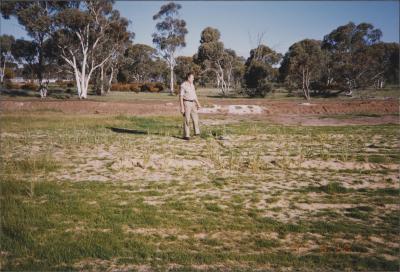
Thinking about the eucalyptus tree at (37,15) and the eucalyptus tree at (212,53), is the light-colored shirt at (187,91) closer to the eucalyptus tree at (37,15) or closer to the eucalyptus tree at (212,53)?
the eucalyptus tree at (37,15)

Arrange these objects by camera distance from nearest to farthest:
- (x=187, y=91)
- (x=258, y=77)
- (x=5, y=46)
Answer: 1. (x=187, y=91)
2. (x=258, y=77)
3. (x=5, y=46)

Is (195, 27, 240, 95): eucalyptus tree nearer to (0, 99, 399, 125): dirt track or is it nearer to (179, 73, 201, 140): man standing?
(0, 99, 399, 125): dirt track

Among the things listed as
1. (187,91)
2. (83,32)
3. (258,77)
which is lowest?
(187,91)

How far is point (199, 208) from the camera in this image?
5.70 metres

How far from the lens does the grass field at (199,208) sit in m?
4.12

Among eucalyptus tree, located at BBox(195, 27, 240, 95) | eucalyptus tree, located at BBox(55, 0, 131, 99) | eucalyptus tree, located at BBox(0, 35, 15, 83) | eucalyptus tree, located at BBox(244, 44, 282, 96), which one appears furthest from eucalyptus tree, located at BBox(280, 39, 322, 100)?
eucalyptus tree, located at BBox(0, 35, 15, 83)

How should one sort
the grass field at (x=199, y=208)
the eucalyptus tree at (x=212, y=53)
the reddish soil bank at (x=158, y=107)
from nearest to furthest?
the grass field at (x=199, y=208), the reddish soil bank at (x=158, y=107), the eucalyptus tree at (x=212, y=53)

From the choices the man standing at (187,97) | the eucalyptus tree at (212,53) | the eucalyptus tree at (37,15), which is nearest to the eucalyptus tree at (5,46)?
the eucalyptus tree at (37,15)

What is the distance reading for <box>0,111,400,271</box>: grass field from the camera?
4.12 m

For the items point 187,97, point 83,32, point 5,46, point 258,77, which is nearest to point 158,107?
point 187,97

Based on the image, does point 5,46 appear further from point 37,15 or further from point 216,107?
point 216,107

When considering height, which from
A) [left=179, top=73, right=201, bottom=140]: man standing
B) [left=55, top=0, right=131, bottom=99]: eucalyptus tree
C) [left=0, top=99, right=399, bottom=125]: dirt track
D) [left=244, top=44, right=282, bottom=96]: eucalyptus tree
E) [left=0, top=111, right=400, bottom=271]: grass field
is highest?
[left=55, top=0, right=131, bottom=99]: eucalyptus tree

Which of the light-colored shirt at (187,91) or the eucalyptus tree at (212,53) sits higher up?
Answer: the eucalyptus tree at (212,53)

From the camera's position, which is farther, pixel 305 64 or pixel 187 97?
pixel 305 64
